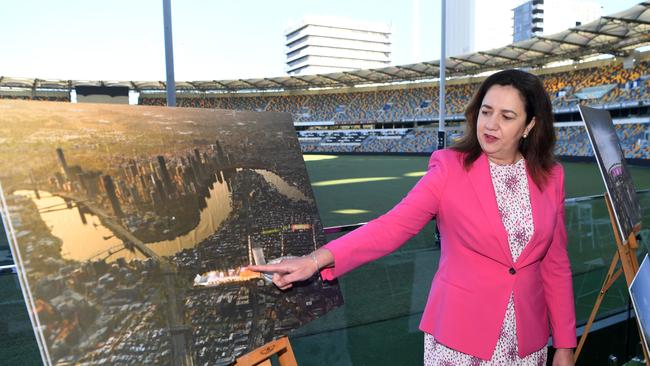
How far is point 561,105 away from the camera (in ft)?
82.0

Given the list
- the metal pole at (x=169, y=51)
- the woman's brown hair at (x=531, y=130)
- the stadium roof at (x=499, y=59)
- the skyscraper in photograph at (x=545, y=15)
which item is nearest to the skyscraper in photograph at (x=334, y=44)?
the skyscraper in photograph at (x=545, y=15)

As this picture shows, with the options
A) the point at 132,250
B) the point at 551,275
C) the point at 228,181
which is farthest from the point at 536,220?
the point at 132,250

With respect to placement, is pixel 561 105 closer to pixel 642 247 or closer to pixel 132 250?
pixel 642 247

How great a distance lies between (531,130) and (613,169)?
0.98 metres

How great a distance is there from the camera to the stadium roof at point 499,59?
1775 cm

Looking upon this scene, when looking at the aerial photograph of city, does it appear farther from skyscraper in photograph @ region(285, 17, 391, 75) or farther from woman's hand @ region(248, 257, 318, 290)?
skyscraper in photograph @ region(285, 17, 391, 75)

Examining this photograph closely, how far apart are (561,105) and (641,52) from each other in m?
4.66

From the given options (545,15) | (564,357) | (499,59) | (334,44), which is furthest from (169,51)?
(334,44)

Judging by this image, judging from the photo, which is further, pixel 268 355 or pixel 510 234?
pixel 510 234

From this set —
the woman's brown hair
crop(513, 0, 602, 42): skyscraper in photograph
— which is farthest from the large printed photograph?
crop(513, 0, 602, 42): skyscraper in photograph

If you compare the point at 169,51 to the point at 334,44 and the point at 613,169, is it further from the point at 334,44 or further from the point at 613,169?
the point at 334,44

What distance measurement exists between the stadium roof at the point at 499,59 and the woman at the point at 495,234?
1203cm

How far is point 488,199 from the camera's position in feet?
4.02

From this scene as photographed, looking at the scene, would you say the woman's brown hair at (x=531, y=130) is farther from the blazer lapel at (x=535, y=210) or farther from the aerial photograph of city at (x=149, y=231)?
the aerial photograph of city at (x=149, y=231)
